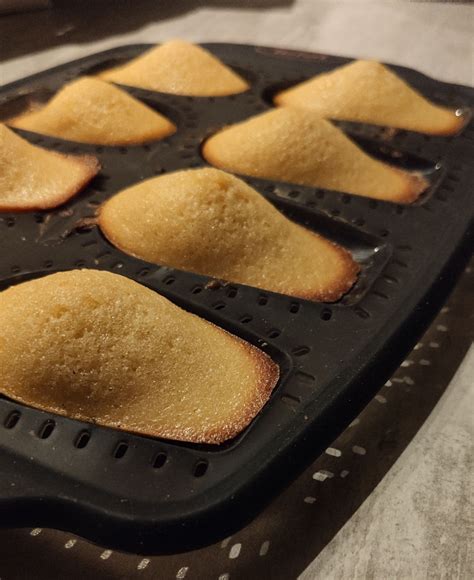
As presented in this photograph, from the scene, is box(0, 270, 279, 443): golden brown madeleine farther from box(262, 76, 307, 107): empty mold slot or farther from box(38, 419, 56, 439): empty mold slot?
box(262, 76, 307, 107): empty mold slot

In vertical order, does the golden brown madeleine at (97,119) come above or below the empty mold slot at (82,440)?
above

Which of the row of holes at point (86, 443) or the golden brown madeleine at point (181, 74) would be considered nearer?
the row of holes at point (86, 443)

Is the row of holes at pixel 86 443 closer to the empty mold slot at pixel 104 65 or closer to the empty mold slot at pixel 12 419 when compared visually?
the empty mold slot at pixel 12 419

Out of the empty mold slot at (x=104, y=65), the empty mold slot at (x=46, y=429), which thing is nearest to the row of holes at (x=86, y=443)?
the empty mold slot at (x=46, y=429)

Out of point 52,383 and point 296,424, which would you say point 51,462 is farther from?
point 296,424

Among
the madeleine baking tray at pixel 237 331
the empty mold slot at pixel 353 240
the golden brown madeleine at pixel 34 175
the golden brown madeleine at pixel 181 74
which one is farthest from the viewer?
the golden brown madeleine at pixel 181 74

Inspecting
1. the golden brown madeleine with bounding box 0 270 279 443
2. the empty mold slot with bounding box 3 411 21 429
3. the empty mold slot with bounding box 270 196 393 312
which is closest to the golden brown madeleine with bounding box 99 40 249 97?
the empty mold slot with bounding box 270 196 393 312

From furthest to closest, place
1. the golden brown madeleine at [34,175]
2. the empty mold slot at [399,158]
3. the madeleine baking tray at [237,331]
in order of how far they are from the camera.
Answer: the empty mold slot at [399,158]
the golden brown madeleine at [34,175]
the madeleine baking tray at [237,331]

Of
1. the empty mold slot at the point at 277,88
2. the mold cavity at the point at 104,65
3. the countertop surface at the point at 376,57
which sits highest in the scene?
the empty mold slot at the point at 277,88
